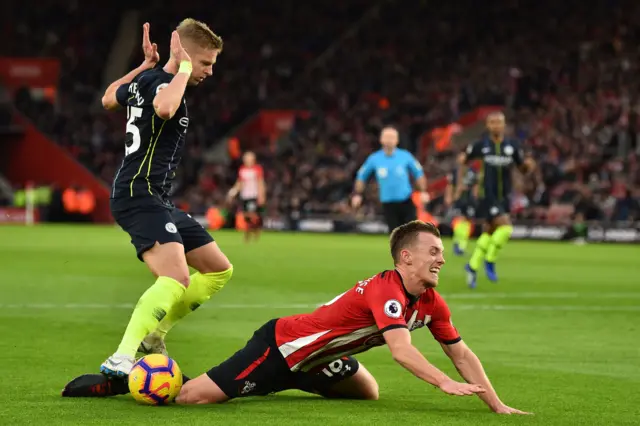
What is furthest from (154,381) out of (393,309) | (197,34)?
(197,34)

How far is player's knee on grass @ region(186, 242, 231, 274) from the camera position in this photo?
8164 millimetres

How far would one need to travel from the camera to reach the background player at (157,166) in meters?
7.39

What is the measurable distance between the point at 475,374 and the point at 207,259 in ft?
7.33

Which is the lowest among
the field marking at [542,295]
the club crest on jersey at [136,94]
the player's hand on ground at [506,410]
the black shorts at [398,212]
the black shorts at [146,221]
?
the field marking at [542,295]

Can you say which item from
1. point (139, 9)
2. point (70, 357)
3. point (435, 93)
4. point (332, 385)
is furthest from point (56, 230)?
point (332, 385)

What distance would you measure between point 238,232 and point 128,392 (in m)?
28.6

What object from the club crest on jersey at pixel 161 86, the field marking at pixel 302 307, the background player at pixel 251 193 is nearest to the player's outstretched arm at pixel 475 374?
the club crest on jersey at pixel 161 86

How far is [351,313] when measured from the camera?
6621 millimetres

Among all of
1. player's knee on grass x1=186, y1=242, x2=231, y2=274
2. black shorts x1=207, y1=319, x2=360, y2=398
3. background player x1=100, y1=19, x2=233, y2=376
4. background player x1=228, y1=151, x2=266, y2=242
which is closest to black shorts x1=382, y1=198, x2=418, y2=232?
background player x1=228, y1=151, x2=266, y2=242

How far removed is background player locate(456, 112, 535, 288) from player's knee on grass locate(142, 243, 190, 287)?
9804 millimetres

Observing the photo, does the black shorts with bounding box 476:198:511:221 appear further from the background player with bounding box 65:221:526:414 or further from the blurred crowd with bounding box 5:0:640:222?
the blurred crowd with bounding box 5:0:640:222

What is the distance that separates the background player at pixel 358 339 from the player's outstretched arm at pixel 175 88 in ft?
4.61

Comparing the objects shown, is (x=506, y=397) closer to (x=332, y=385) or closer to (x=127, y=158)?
(x=332, y=385)

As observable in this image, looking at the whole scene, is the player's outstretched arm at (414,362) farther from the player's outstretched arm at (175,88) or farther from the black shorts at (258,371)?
the player's outstretched arm at (175,88)
